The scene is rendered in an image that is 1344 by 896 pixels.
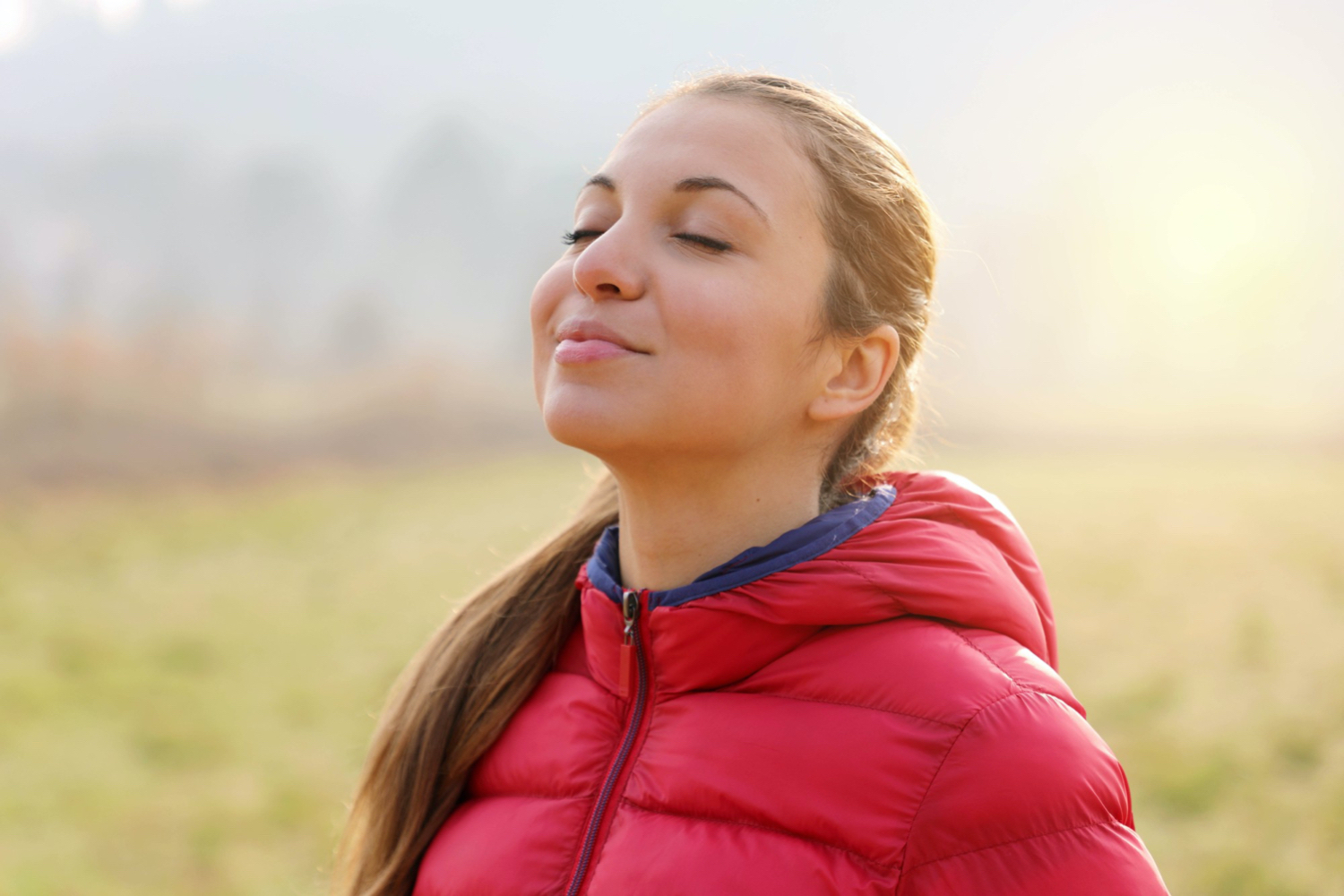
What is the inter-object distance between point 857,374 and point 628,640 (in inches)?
21.4

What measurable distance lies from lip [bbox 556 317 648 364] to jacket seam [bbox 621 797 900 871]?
1.96 feet

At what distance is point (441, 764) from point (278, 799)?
3.36 m

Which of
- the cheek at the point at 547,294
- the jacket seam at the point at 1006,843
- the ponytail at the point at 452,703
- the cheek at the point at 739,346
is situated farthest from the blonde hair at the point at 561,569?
the jacket seam at the point at 1006,843

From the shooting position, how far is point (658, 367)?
1338mm

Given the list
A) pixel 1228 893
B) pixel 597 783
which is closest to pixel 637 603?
pixel 597 783

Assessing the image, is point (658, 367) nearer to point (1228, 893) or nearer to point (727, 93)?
point (727, 93)

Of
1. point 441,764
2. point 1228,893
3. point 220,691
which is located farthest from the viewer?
point 220,691

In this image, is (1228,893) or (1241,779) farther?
(1241,779)

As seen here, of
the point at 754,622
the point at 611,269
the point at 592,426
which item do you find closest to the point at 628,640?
the point at 754,622

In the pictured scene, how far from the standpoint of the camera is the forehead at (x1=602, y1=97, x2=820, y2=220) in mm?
1412

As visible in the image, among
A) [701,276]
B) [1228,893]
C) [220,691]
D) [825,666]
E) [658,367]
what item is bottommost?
[220,691]

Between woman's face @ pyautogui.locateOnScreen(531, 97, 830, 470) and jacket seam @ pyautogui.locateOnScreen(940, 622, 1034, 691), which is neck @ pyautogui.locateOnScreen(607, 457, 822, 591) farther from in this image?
jacket seam @ pyautogui.locateOnScreen(940, 622, 1034, 691)

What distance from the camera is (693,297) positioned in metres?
1.34

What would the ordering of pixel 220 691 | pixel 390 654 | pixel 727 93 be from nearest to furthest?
pixel 727 93, pixel 220 691, pixel 390 654
